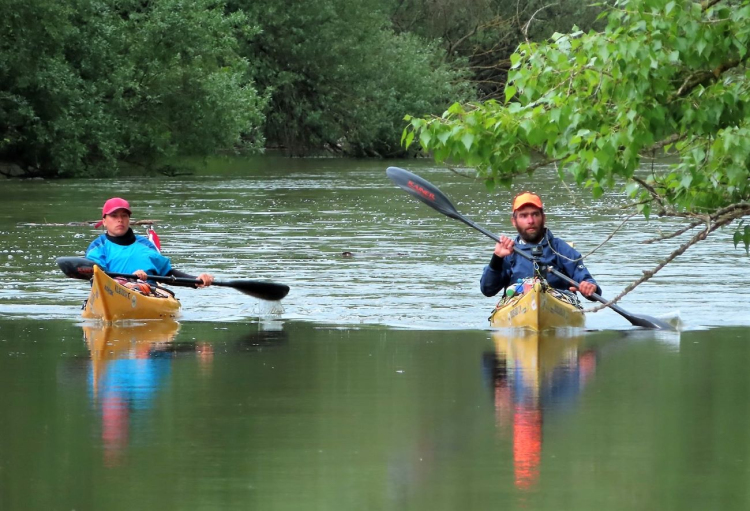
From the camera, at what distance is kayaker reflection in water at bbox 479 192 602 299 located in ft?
42.7

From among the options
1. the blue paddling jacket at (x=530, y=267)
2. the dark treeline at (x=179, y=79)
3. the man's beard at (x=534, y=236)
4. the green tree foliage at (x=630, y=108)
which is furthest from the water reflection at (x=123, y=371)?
the dark treeline at (x=179, y=79)

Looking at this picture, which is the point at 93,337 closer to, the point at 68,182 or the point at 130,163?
the point at 68,182

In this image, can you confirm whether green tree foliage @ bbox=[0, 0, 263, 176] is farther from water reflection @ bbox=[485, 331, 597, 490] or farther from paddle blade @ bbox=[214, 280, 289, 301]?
water reflection @ bbox=[485, 331, 597, 490]

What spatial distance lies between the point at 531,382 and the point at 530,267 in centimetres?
303

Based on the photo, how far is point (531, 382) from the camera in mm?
10258

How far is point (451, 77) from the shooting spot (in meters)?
66.5

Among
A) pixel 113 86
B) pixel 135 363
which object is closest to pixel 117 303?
pixel 135 363

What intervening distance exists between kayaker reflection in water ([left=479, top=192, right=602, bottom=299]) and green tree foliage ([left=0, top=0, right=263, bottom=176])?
95.4ft

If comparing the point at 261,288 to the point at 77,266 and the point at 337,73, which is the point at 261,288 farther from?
the point at 337,73

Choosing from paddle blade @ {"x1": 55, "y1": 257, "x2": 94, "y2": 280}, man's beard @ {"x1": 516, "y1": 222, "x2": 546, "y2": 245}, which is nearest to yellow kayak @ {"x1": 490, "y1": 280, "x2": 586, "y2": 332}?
man's beard @ {"x1": 516, "y1": 222, "x2": 546, "y2": 245}

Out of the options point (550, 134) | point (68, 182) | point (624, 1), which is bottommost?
point (68, 182)

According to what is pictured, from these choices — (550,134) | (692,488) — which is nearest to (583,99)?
(550,134)

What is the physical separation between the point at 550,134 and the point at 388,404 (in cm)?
225

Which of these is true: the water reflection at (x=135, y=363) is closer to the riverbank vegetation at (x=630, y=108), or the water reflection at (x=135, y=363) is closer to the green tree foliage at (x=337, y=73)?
the riverbank vegetation at (x=630, y=108)
